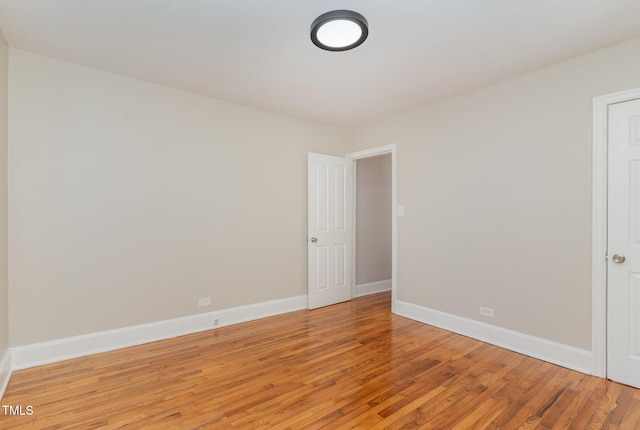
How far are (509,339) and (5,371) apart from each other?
14.1 ft

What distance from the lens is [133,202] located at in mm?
3158

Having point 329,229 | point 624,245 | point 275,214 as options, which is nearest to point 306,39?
point 275,214

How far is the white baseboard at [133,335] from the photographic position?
268cm

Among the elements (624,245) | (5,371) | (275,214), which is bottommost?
(5,371)

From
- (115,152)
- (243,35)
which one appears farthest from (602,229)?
(115,152)

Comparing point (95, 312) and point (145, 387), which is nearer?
point (145, 387)

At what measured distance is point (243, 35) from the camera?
94.0 inches

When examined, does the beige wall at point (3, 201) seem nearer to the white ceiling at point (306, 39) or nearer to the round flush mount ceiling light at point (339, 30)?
the white ceiling at point (306, 39)

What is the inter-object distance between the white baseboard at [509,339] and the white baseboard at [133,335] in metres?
1.76

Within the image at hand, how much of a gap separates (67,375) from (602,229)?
447 centimetres

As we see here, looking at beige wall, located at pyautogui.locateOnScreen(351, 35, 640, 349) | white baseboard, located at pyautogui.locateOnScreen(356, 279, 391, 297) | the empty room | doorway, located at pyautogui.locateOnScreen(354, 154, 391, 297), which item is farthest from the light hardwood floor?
doorway, located at pyautogui.locateOnScreen(354, 154, 391, 297)

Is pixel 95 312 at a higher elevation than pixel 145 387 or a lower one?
higher

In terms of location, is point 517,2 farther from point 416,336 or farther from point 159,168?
point 159,168

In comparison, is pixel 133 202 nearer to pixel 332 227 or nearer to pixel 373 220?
pixel 332 227
